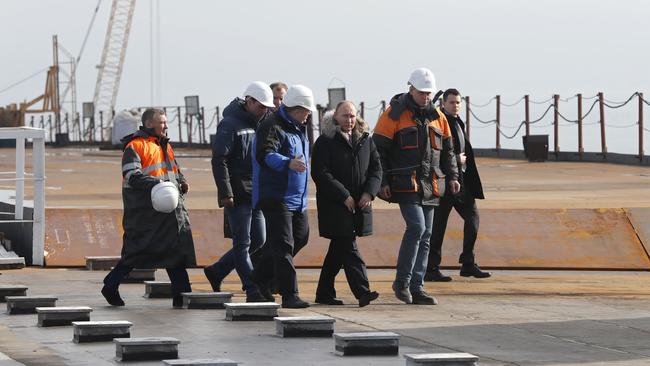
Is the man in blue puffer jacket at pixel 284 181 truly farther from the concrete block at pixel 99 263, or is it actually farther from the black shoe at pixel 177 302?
the concrete block at pixel 99 263

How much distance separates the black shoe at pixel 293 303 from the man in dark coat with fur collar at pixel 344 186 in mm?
362

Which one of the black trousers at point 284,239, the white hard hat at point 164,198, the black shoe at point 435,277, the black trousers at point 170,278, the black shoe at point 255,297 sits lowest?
the black shoe at point 255,297

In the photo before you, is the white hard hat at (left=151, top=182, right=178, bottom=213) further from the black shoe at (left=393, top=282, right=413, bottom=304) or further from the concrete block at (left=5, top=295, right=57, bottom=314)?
the black shoe at (left=393, top=282, right=413, bottom=304)

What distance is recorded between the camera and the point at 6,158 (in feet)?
140

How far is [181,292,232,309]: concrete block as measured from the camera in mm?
11859

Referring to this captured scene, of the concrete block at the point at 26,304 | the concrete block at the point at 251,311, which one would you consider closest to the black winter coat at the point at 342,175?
the concrete block at the point at 251,311

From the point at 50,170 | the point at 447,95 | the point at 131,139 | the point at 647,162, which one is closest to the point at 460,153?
the point at 447,95

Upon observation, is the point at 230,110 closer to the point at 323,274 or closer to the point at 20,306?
the point at 323,274

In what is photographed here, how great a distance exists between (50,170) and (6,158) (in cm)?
959

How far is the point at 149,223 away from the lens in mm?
12039

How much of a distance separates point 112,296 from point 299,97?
1.95 metres

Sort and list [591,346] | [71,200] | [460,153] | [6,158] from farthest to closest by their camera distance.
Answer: [6,158], [71,200], [460,153], [591,346]

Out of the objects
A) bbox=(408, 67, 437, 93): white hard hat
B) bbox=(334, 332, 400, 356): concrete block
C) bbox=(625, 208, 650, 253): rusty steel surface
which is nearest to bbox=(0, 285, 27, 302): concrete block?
bbox=(408, 67, 437, 93): white hard hat

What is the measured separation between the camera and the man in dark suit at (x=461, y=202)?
45.6ft
